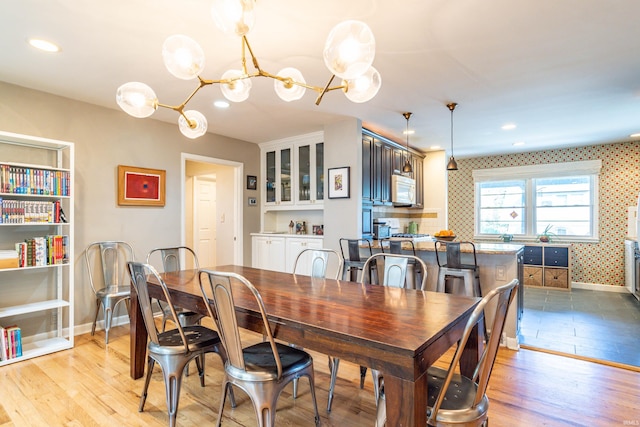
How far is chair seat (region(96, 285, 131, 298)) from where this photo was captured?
3291mm

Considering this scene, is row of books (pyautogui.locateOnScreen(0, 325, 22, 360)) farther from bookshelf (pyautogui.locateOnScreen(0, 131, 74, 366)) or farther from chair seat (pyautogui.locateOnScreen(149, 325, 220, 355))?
chair seat (pyautogui.locateOnScreen(149, 325, 220, 355))

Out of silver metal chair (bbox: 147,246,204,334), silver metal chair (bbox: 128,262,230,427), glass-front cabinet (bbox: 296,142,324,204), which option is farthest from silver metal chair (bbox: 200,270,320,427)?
glass-front cabinet (bbox: 296,142,324,204)

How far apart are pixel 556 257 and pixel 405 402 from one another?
579 centimetres

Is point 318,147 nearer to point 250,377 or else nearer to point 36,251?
point 36,251

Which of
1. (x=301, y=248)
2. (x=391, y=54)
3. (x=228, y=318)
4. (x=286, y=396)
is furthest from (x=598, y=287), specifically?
(x=228, y=318)

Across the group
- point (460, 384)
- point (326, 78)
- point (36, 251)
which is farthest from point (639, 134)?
point (36, 251)

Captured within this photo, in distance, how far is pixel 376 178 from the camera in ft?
14.9

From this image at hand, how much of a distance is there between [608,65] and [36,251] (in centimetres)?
494

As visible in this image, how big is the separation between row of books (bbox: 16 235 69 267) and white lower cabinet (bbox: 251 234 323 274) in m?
2.49

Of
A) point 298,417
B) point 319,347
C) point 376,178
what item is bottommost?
point 298,417

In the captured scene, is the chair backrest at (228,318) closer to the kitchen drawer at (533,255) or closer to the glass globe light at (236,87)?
the glass globe light at (236,87)

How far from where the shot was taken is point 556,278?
5645 millimetres

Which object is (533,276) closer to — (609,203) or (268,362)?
(609,203)

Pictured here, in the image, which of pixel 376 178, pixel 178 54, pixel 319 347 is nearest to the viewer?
pixel 319 347
